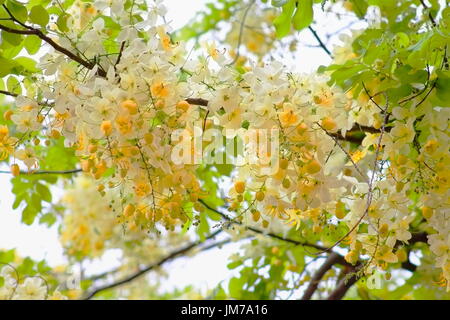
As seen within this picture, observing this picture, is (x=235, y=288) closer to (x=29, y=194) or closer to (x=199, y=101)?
(x=29, y=194)

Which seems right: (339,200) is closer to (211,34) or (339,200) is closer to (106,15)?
(106,15)

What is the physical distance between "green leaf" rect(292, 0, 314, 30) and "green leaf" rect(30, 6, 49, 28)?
80 cm

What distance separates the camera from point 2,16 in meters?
1.83

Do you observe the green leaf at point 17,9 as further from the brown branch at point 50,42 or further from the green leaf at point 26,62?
the green leaf at point 26,62

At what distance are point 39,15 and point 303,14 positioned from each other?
84 cm

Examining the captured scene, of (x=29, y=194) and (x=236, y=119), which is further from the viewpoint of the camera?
(x=29, y=194)

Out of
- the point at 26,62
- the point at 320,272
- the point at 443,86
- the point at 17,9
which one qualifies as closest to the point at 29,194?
the point at 26,62

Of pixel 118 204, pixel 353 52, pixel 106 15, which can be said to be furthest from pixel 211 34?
pixel 118 204

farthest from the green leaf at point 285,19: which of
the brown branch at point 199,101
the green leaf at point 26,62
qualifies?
the green leaf at point 26,62

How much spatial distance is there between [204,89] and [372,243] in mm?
659

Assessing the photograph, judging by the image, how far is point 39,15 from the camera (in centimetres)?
180

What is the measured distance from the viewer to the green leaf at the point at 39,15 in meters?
1.80

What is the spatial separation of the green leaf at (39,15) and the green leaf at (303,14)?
80 centimetres

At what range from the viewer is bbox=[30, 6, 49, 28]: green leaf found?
5.91 feet
